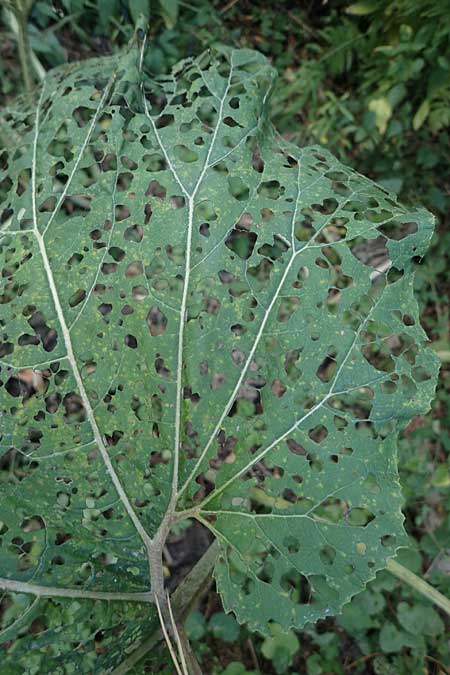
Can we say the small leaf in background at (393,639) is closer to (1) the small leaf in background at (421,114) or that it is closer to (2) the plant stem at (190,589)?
(2) the plant stem at (190,589)

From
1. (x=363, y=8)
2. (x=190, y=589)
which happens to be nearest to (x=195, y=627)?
(x=190, y=589)

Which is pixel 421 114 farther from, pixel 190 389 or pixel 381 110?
pixel 190 389

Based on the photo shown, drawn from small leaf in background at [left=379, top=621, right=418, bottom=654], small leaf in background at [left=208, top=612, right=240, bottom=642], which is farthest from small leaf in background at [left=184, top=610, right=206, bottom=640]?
small leaf in background at [left=379, top=621, right=418, bottom=654]

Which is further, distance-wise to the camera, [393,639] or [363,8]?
[363,8]

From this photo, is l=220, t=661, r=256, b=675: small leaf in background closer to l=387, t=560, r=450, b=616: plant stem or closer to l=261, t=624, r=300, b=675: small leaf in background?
l=261, t=624, r=300, b=675: small leaf in background

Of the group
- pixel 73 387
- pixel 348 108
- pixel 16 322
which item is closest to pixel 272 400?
pixel 73 387

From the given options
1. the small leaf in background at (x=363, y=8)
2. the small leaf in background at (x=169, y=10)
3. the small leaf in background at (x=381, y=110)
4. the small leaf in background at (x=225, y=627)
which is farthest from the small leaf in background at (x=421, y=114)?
the small leaf in background at (x=225, y=627)
